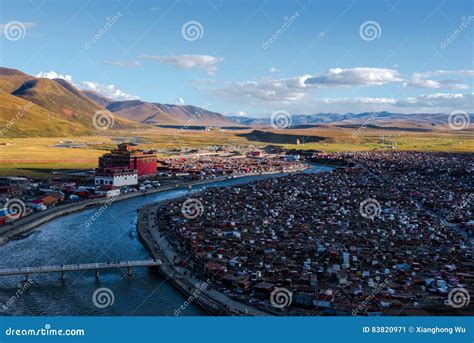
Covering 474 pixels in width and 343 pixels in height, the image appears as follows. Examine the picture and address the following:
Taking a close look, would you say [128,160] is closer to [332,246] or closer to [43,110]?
[332,246]

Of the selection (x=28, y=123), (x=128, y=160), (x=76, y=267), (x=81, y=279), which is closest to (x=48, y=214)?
(x=76, y=267)

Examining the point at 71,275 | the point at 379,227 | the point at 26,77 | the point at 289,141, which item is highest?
the point at 26,77

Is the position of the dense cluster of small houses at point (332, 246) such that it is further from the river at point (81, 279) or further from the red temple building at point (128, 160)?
the red temple building at point (128, 160)

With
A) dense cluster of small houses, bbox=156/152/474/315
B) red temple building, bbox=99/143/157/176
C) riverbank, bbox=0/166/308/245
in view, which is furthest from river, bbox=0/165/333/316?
red temple building, bbox=99/143/157/176

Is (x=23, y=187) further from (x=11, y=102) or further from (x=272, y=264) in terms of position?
(x=11, y=102)

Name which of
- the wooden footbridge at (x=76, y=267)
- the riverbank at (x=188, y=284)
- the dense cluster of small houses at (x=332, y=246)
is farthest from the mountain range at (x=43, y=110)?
the wooden footbridge at (x=76, y=267)

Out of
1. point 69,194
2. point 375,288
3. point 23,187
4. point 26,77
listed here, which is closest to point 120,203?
point 69,194
